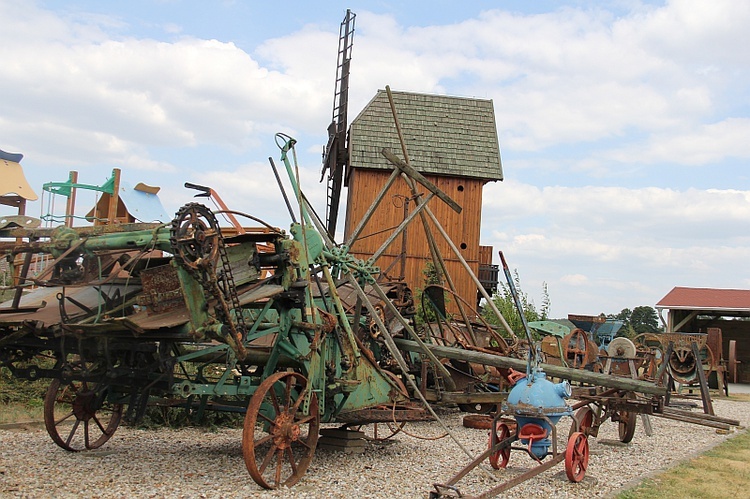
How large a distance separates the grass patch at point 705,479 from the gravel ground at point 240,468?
25 cm

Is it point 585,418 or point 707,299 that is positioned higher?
point 707,299

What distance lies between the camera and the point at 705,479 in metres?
9.03

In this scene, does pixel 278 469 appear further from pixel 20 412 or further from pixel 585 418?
pixel 20 412

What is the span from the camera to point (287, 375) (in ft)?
25.3

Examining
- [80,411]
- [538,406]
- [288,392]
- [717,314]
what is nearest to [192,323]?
[288,392]

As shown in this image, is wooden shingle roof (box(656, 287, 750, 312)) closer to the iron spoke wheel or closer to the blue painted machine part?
the iron spoke wheel

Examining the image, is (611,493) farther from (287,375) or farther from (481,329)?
(481,329)

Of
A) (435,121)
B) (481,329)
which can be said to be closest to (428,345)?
(481,329)

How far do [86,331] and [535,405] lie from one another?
15.2 ft

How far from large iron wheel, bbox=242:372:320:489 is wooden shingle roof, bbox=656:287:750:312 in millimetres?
23940

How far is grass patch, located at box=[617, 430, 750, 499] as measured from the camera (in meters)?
8.07

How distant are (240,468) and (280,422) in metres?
1.31

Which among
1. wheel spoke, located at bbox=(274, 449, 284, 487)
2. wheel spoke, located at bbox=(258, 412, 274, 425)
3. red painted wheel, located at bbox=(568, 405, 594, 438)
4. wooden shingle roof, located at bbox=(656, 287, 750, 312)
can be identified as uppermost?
wooden shingle roof, located at bbox=(656, 287, 750, 312)

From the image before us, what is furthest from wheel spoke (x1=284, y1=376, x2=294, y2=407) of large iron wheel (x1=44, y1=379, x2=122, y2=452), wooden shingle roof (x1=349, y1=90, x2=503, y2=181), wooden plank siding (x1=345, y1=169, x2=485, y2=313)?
wooden shingle roof (x1=349, y1=90, x2=503, y2=181)
